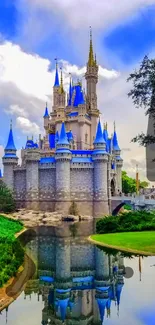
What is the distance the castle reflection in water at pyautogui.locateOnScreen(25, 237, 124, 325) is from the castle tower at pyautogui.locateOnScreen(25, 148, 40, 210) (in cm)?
2813

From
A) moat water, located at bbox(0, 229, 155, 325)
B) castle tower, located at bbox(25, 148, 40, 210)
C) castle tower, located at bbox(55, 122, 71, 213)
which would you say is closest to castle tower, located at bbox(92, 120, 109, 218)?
castle tower, located at bbox(55, 122, 71, 213)

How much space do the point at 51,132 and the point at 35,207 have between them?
1590 centimetres

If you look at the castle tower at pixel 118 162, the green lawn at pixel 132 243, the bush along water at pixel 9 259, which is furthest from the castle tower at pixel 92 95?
the bush along water at pixel 9 259

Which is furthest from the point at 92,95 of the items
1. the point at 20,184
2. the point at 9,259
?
the point at 9,259

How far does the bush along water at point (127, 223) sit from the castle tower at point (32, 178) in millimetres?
22747

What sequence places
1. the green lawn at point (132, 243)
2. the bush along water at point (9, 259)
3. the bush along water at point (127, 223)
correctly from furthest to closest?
the bush along water at point (127, 223) < the green lawn at point (132, 243) < the bush along water at point (9, 259)

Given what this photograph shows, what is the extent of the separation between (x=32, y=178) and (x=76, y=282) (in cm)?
3657

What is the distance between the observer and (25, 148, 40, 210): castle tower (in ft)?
165

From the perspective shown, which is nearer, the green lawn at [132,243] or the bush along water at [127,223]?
the green lawn at [132,243]

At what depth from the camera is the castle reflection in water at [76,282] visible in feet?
34.9

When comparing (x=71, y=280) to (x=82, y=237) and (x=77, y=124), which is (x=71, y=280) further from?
(x=77, y=124)

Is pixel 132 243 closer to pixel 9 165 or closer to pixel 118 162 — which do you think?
pixel 9 165

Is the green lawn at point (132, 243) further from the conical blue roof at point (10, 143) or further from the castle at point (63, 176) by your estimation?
the conical blue roof at point (10, 143)

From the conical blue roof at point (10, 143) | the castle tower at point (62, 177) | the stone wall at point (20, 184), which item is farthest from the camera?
the conical blue roof at point (10, 143)
